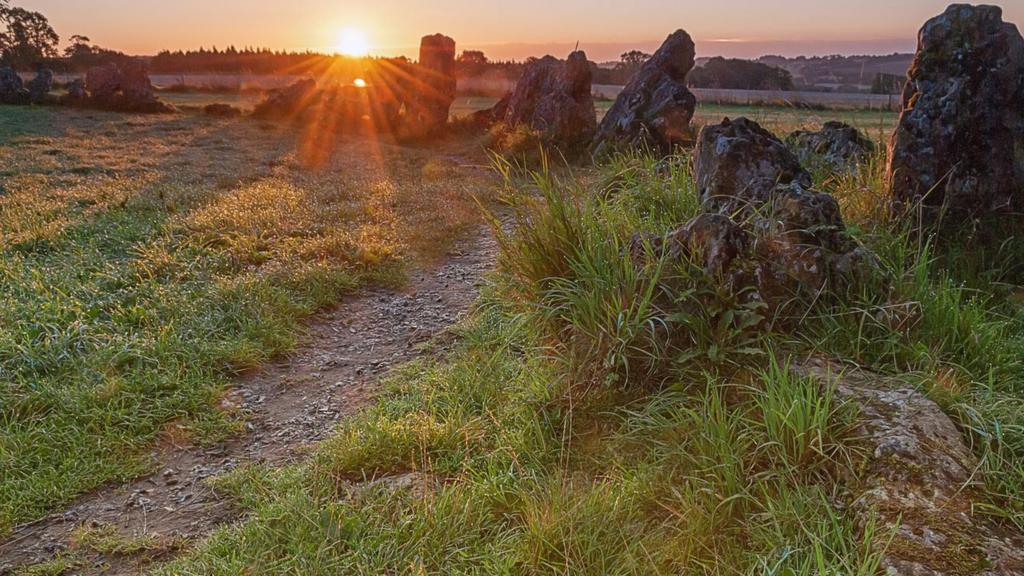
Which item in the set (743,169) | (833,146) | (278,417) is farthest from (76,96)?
(743,169)

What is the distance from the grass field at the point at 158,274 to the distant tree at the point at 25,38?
31.2 metres

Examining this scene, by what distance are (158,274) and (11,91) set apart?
24356mm

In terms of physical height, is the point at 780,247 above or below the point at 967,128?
Answer: below

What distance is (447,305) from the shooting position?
6.33m

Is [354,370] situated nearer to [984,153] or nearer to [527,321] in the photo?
[527,321]

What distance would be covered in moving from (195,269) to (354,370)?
2778 millimetres

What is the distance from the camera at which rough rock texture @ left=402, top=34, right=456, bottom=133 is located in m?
19.0

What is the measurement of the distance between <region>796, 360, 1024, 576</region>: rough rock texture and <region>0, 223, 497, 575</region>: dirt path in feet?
9.73

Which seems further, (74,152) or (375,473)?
(74,152)

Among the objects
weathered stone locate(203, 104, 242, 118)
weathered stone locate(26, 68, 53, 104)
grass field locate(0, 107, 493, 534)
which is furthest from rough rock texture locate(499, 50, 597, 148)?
weathered stone locate(26, 68, 53, 104)

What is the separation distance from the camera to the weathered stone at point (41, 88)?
2438 cm

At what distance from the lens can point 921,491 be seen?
8.25ft

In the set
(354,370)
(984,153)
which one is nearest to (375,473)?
(354,370)

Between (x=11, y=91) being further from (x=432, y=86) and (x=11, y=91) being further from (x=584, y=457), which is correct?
(x=584, y=457)
